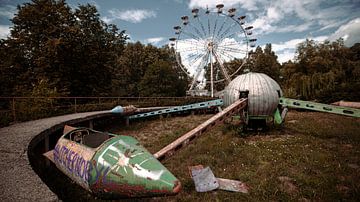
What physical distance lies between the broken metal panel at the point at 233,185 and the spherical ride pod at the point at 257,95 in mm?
4341

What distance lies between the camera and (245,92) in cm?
802

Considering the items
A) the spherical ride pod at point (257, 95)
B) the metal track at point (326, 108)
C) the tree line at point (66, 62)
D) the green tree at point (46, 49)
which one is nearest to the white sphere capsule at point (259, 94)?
the spherical ride pod at point (257, 95)

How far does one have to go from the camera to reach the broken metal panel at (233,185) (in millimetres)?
4047

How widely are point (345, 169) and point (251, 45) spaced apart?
26.9 m

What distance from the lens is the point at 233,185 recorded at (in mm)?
4207

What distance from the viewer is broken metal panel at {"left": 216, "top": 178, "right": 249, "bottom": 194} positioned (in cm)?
405

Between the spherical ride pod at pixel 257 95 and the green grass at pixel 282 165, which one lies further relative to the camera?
the spherical ride pod at pixel 257 95

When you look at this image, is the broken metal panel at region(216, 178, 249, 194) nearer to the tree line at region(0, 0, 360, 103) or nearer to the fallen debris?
the fallen debris

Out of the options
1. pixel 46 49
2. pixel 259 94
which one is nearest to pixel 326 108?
pixel 259 94

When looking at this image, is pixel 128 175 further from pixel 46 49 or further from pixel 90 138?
pixel 46 49

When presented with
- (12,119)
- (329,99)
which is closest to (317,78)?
(329,99)

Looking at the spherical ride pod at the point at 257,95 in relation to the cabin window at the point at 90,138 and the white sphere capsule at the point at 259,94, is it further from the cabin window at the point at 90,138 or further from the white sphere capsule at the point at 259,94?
the cabin window at the point at 90,138

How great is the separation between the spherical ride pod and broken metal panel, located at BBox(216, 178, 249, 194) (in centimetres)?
434

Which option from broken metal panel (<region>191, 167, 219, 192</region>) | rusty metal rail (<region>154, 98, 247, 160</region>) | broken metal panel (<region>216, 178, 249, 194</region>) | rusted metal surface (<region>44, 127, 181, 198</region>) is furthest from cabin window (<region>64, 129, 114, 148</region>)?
broken metal panel (<region>216, 178, 249, 194</region>)
